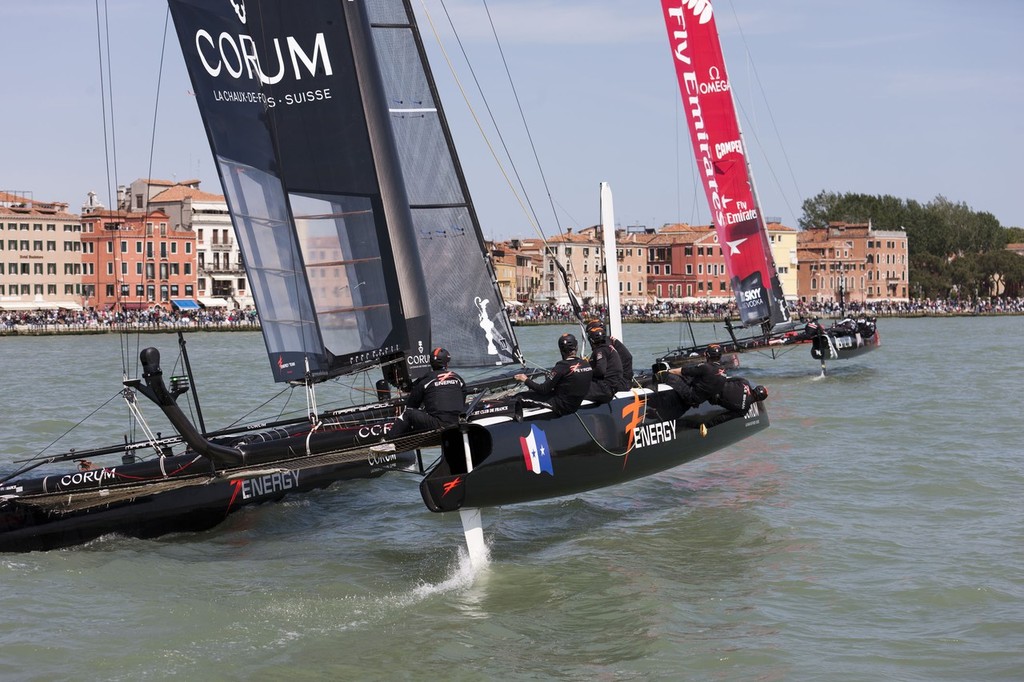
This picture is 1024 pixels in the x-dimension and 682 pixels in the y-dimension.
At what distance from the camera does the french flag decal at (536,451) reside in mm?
9094

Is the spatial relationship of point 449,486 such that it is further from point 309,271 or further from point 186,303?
point 186,303

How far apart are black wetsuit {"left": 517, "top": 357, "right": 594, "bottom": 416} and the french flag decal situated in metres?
0.38

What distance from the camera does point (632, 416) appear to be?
1007 centimetres

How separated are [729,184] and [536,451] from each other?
1791cm

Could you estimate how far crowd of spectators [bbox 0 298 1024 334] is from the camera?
67.4 metres

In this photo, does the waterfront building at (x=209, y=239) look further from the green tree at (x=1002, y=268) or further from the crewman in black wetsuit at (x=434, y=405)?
the crewman in black wetsuit at (x=434, y=405)

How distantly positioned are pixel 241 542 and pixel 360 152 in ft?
12.0

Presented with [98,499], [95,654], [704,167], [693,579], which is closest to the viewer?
[95,654]

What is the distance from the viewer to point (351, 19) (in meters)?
11.1

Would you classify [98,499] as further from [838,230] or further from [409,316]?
[838,230]

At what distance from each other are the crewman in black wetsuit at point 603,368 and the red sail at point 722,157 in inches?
643

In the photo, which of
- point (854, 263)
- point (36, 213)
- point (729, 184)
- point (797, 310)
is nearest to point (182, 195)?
point (36, 213)

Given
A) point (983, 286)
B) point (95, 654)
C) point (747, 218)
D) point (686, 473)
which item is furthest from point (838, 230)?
point (95, 654)

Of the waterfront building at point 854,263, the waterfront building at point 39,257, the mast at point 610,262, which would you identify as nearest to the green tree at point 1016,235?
the waterfront building at point 854,263
